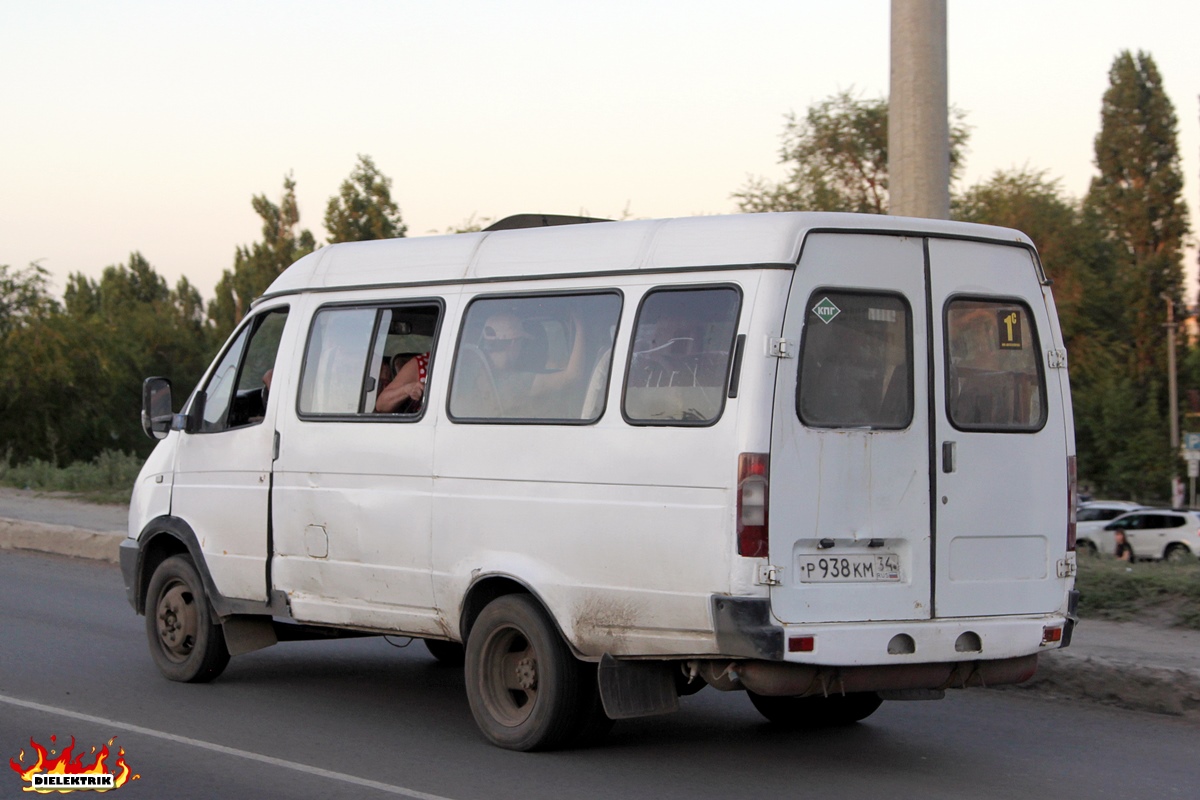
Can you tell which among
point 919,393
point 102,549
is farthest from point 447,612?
point 102,549

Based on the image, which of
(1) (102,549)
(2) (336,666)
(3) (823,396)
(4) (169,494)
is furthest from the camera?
(1) (102,549)

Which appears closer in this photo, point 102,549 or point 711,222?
point 711,222

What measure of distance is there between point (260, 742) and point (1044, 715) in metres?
4.14

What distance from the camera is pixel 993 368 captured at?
6344 mm

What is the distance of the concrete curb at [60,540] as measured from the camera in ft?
48.7

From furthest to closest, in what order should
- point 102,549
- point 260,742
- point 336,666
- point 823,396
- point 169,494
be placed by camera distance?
1. point 102,549
2. point 336,666
3. point 169,494
4. point 260,742
5. point 823,396

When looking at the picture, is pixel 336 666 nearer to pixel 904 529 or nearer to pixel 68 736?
pixel 68 736

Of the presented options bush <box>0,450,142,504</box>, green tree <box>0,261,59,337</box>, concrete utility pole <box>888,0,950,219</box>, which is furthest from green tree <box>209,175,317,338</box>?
concrete utility pole <box>888,0,950,219</box>

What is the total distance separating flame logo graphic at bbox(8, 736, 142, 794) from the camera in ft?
19.0

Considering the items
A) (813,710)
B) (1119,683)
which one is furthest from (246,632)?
(1119,683)

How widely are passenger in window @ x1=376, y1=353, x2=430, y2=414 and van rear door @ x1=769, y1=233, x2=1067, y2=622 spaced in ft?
7.02

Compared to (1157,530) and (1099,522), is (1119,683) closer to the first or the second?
(1157,530)

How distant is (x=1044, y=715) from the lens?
7777 millimetres

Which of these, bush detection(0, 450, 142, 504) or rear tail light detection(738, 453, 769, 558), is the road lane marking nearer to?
rear tail light detection(738, 453, 769, 558)
